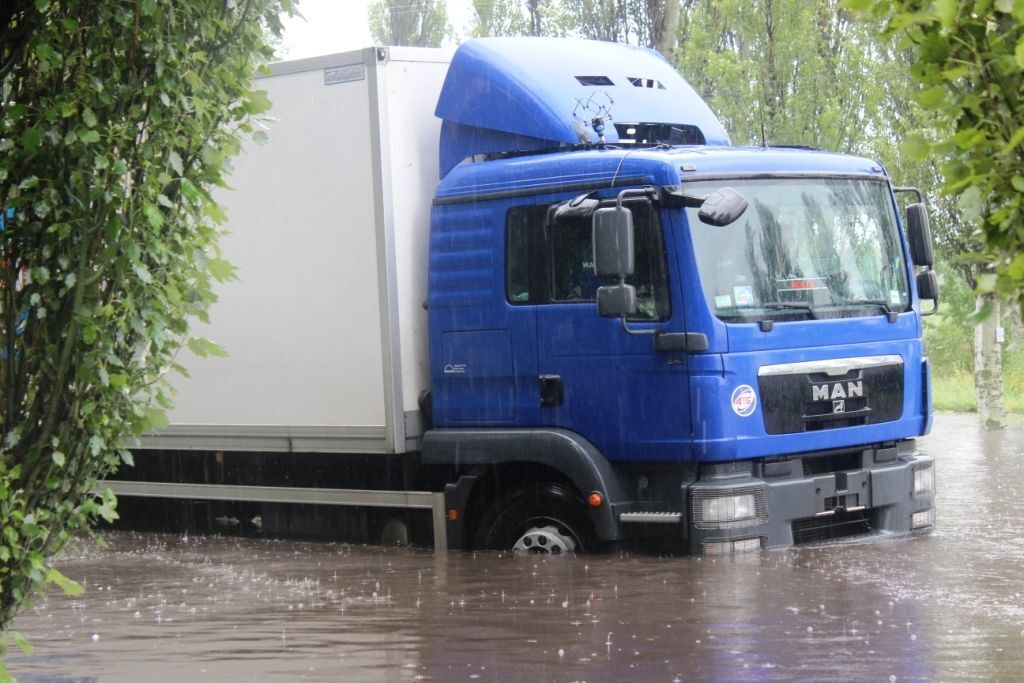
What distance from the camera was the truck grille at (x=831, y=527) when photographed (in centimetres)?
933

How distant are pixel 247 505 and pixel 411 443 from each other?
2.05m

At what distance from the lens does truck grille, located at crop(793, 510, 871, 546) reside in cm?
933

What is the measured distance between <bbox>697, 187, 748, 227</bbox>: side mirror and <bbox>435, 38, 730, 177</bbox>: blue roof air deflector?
1.13 metres

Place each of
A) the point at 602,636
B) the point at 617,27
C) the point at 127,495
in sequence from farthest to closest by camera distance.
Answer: the point at 617,27, the point at 127,495, the point at 602,636

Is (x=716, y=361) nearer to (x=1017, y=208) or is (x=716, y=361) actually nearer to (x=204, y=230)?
(x=204, y=230)

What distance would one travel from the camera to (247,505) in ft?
38.7

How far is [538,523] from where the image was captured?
975cm

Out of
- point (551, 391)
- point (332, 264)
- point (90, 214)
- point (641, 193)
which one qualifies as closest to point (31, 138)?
point (90, 214)

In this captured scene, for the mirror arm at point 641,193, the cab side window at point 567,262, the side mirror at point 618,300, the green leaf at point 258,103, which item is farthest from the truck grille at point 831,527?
the green leaf at point 258,103

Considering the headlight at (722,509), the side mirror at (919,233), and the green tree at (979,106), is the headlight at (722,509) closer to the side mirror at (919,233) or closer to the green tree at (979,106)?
the side mirror at (919,233)

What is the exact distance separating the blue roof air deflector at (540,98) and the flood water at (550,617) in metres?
2.69

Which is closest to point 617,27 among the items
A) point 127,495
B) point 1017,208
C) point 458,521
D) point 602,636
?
point 127,495

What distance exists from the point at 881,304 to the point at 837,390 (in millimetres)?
719

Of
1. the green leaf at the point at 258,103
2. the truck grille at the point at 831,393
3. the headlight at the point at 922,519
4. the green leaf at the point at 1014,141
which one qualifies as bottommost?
the headlight at the point at 922,519
